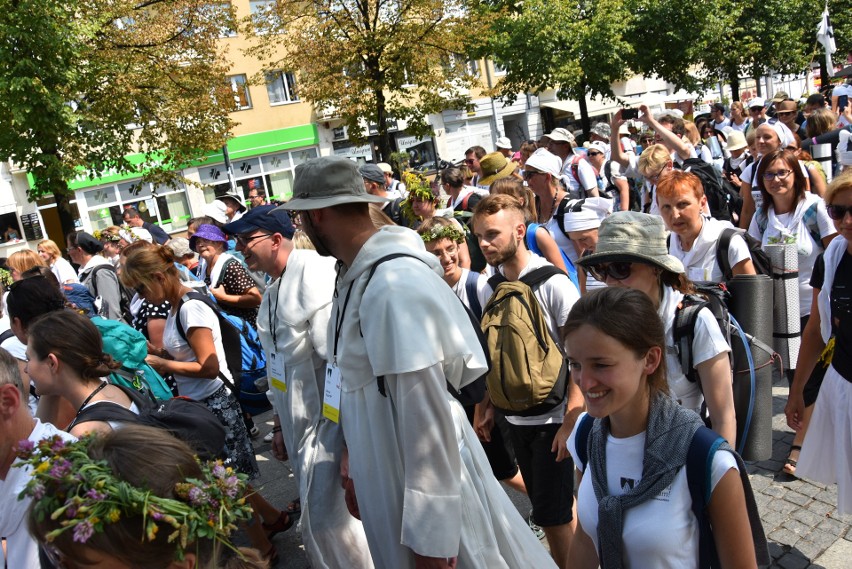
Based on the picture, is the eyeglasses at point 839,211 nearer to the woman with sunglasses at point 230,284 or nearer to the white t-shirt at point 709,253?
the white t-shirt at point 709,253

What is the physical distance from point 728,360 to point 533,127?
136 feet

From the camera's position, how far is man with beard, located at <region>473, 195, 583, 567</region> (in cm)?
342

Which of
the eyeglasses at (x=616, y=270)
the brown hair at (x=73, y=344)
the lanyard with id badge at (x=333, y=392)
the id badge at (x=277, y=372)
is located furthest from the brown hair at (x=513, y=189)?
the brown hair at (x=73, y=344)

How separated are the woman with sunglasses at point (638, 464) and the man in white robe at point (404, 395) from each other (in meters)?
0.35

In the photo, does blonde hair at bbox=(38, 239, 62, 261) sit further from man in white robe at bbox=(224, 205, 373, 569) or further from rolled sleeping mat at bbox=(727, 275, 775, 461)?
rolled sleeping mat at bbox=(727, 275, 775, 461)

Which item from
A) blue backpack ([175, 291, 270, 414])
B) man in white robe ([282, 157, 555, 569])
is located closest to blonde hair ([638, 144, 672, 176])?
blue backpack ([175, 291, 270, 414])

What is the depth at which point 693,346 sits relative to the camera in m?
2.67

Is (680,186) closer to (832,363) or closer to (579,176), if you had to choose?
(832,363)

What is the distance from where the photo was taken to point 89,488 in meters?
1.68

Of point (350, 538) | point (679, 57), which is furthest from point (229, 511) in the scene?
point (679, 57)

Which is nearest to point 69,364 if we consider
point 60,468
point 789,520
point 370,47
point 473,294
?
point 60,468

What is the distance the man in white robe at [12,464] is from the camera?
2297mm

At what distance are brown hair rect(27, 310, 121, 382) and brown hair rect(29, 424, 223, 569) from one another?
1358 millimetres

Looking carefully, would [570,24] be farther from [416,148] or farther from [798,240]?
[798,240]
